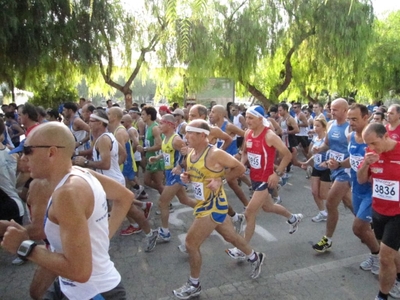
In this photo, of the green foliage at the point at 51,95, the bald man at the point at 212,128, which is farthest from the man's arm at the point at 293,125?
the green foliage at the point at 51,95

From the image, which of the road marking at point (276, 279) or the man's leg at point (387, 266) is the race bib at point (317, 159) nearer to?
the road marking at point (276, 279)

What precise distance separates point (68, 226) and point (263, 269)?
3.12 metres

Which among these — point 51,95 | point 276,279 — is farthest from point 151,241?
point 51,95

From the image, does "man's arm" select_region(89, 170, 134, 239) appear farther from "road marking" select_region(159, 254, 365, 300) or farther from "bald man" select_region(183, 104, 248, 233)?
"bald man" select_region(183, 104, 248, 233)

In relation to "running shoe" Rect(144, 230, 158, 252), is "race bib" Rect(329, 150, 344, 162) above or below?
above

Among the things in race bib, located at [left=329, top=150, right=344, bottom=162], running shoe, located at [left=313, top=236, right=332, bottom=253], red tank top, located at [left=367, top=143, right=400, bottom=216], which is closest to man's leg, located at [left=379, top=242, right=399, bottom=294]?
red tank top, located at [left=367, top=143, right=400, bottom=216]

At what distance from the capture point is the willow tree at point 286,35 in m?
16.8

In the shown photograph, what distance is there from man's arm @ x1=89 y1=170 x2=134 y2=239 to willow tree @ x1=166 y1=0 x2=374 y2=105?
1386cm

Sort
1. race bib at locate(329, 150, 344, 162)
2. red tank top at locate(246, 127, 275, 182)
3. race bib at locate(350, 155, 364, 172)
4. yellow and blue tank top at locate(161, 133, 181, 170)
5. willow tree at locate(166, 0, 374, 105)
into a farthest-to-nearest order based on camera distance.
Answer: willow tree at locate(166, 0, 374, 105), yellow and blue tank top at locate(161, 133, 181, 170), race bib at locate(329, 150, 344, 162), red tank top at locate(246, 127, 275, 182), race bib at locate(350, 155, 364, 172)

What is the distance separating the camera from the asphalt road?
150 inches

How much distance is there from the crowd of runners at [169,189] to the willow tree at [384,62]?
1853 cm

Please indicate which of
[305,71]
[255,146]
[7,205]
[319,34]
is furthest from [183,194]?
[305,71]

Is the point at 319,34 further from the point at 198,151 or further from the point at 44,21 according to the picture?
the point at 198,151

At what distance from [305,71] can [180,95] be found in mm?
8384
